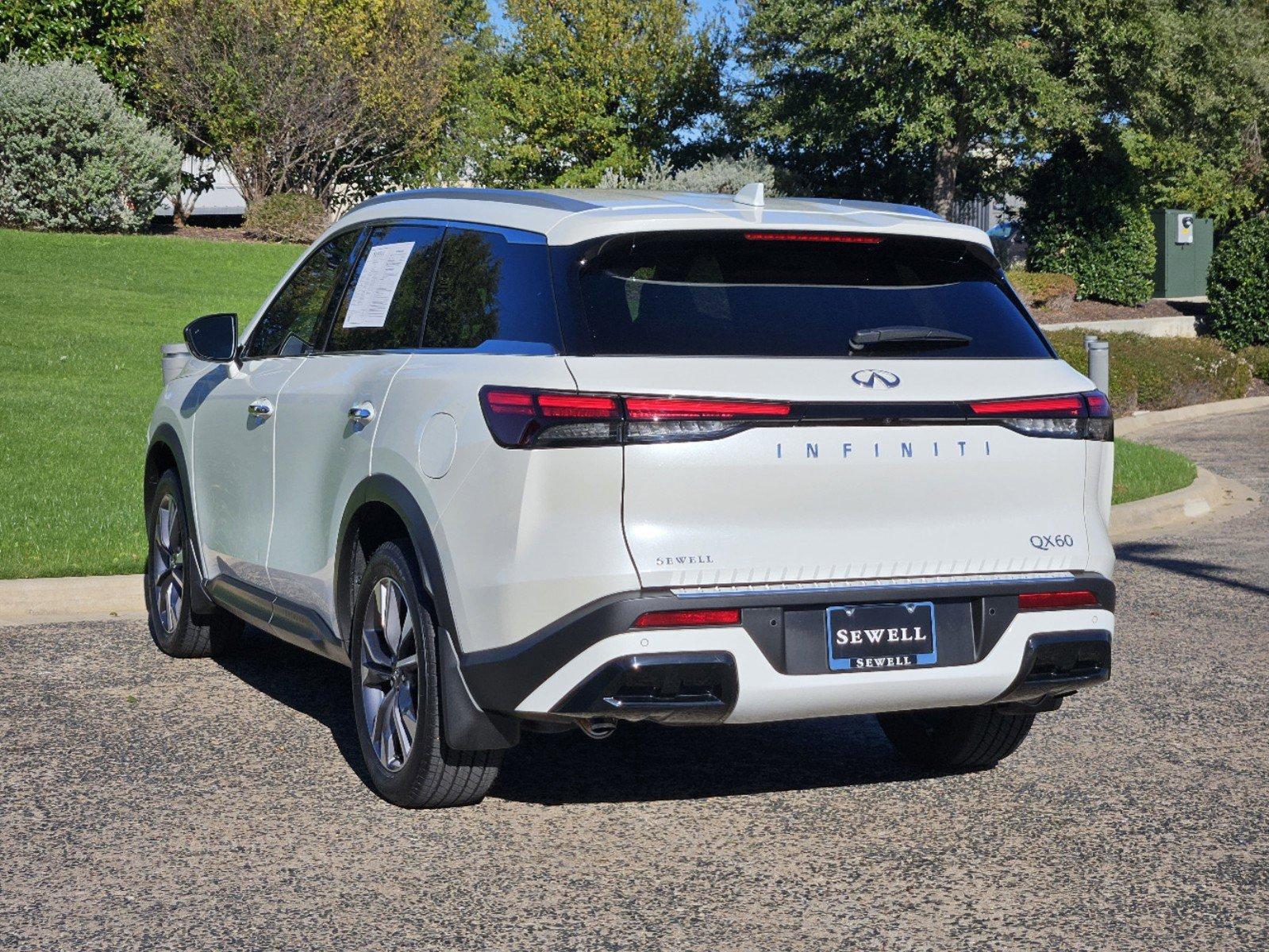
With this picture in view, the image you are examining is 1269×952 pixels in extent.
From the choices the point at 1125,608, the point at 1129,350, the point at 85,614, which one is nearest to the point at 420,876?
the point at 85,614

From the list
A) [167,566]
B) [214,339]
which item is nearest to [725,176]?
[167,566]

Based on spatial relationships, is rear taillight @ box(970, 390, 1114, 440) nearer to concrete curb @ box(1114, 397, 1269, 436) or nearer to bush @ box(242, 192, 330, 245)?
concrete curb @ box(1114, 397, 1269, 436)

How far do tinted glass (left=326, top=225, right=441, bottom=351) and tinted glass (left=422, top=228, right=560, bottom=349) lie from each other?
0.10 meters

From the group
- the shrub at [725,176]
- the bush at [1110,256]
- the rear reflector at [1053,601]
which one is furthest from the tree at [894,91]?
the rear reflector at [1053,601]

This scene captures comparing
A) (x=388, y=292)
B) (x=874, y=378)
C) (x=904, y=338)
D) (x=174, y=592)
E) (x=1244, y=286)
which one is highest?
(x=388, y=292)

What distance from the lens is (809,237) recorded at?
4.92 meters

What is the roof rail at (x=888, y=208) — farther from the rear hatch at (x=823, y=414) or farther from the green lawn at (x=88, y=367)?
the green lawn at (x=88, y=367)

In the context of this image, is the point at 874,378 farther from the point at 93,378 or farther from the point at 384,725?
the point at 93,378

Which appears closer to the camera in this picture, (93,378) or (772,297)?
(772,297)

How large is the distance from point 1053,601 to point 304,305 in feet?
10.1

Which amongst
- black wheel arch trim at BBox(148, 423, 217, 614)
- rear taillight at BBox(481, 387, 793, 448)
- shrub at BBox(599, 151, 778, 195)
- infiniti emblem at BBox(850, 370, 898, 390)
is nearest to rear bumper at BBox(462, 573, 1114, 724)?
rear taillight at BBox(481, 387, 793, 448)

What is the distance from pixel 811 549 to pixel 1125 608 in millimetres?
4871

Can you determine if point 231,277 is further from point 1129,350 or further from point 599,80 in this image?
point 599,80

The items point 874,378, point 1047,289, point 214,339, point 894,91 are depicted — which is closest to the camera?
point 874,378
